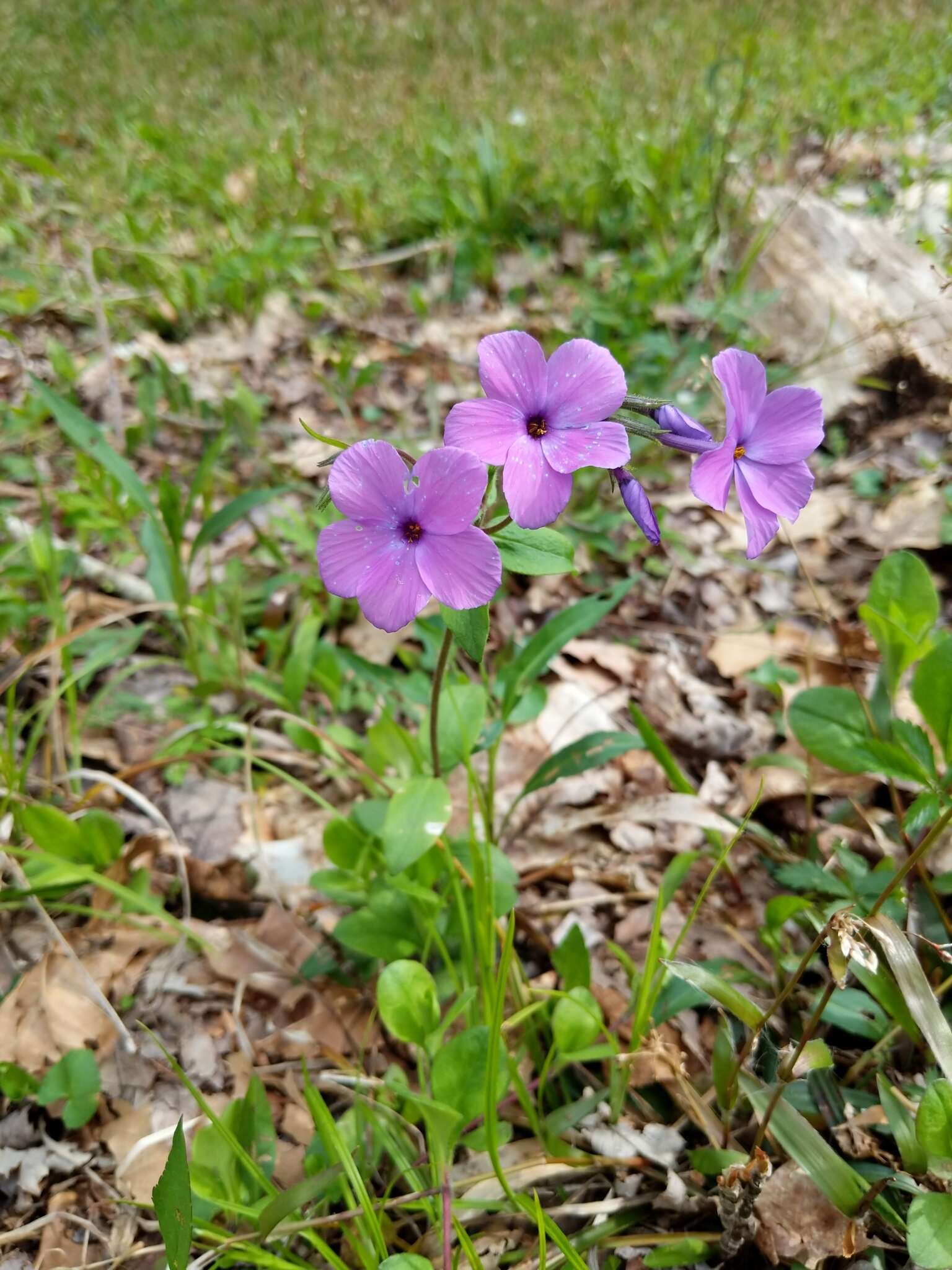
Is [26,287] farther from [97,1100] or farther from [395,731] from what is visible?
[97,1100]

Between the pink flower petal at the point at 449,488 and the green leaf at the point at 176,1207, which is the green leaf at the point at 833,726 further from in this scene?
the green leaf at the point at 176,1207

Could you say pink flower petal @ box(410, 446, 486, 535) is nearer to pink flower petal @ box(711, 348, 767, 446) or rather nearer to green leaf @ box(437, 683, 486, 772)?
pink flower petal @ box(711, 348, 767, 446)

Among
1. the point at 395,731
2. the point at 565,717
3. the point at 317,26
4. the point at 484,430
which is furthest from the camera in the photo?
the point at 317,26

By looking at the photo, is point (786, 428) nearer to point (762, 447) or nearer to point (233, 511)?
point (762, 447)

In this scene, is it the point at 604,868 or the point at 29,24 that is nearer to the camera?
the point at 604,868

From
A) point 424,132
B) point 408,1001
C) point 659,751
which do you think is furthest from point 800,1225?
point 424,132

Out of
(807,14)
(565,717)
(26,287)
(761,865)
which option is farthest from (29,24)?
(761,865)

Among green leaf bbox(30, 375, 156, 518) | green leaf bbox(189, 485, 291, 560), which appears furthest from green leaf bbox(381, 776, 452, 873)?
green leaf bbox(30, 375, 156, 518)
